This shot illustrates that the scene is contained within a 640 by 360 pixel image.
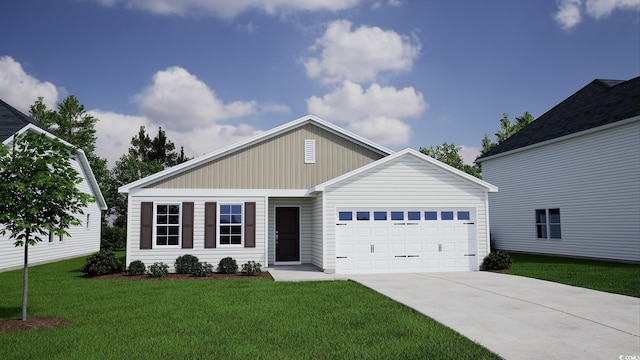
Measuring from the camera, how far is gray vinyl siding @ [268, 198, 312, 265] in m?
19.1

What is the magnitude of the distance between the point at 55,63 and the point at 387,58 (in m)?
16.0

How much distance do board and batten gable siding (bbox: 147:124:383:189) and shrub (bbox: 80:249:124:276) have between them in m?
3.01

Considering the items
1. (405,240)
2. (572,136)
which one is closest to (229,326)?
(405,240)

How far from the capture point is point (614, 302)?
405 inches

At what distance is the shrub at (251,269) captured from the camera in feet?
52.3

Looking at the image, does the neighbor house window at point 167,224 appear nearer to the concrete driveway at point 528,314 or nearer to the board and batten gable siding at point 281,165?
the board and batten gable siding at point 281,165

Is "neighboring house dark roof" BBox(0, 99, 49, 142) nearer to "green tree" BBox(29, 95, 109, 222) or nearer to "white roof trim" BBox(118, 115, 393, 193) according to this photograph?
"white roof trim" BBox(118, 115, 393, 193)

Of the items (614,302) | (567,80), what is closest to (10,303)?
(614,302)

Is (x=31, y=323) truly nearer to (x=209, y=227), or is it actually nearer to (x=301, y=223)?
(x=209, y=227)

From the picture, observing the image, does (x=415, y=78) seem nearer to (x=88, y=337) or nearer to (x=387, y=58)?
(x=387, y=58)

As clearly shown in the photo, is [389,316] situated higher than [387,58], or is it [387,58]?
[387,58]

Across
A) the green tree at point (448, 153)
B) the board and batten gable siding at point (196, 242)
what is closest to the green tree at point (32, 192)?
the board and batten gable siding at point (196, 242)

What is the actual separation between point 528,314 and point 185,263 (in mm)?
11553

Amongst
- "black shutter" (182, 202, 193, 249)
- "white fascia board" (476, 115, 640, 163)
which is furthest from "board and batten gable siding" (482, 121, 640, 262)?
"black shutter" (182, 202, 193, 249)
